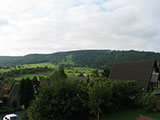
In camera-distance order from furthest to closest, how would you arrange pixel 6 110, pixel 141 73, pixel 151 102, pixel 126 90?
pixel 6 110, pixel 141 73, pixel 126 90, pixel 151 102

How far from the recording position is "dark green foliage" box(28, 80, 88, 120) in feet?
53.7

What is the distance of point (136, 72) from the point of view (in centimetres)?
2859

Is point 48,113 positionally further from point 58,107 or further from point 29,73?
point 29,73

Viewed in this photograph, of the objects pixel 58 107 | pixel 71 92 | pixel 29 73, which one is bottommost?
pixel 29 73

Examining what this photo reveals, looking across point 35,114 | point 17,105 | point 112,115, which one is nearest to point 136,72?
point 112,115

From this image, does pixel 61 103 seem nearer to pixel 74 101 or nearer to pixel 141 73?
pixel 74 101

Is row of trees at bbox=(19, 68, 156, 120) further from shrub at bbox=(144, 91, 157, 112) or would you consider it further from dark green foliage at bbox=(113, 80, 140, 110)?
dark green foliage at bbox=(113, 80, 140, 110)

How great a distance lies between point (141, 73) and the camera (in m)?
27.5

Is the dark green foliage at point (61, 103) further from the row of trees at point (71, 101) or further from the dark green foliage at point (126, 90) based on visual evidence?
the dark green foliage at point (126, 90)

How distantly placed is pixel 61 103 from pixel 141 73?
17100mm

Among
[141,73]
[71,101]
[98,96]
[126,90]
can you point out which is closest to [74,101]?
[71,101]

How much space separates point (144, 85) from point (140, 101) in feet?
25.5

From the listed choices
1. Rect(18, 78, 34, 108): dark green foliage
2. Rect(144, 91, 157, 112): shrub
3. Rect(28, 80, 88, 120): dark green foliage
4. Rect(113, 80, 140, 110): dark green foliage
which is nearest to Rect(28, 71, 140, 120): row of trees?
Rect(28, 80, 88, 120): dark green foliage

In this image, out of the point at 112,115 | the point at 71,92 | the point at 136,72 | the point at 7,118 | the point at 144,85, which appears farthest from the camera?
the point at 136,72
